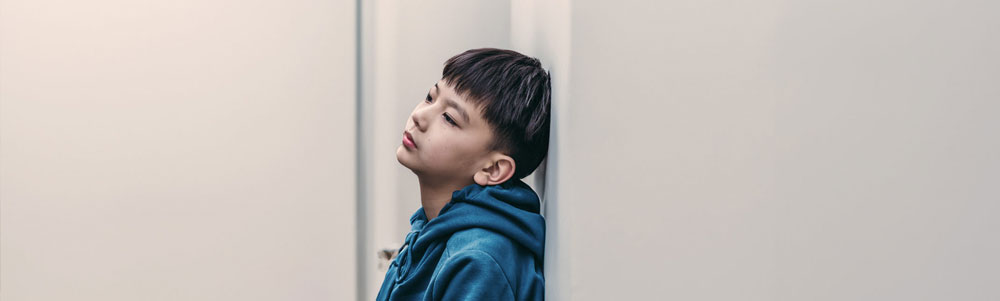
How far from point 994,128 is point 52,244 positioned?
142cm

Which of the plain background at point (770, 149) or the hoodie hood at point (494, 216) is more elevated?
the plain background at point (770, 149)

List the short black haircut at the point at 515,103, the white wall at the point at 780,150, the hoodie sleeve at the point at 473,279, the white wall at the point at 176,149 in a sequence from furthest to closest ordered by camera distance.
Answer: the white wall at the point at 176,149 < the short black haircut at the point at 515,103 < the hoodie sleeve at the point at 473,279 < the white wall at the point at 780,150

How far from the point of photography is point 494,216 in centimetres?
73

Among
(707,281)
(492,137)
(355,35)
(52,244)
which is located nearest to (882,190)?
(707,281)

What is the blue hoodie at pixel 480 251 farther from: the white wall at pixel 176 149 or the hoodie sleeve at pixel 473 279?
the white wall at pixel 176 149

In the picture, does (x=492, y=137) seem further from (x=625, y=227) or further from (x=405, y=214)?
(x=405, y=214)

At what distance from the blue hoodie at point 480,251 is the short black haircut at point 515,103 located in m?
0.04

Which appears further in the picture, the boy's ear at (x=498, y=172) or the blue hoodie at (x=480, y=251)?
the boy's ear at (x=498, y=172)

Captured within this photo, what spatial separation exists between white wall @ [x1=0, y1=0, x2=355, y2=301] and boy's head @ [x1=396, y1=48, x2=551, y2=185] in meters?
0.62

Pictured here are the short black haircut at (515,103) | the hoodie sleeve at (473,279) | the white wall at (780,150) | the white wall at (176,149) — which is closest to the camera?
the white wall at (780,150)

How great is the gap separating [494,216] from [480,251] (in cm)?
6

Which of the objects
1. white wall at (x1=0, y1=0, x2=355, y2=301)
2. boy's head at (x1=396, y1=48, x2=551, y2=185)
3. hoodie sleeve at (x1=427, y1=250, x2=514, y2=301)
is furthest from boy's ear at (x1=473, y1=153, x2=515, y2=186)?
white wall at (x1=0, y1=0, x2=355, y2=301)

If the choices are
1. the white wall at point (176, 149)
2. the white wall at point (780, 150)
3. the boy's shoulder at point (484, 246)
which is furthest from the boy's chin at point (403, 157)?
the white wall at point (176, 149)

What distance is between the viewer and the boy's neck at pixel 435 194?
0.81 metres
